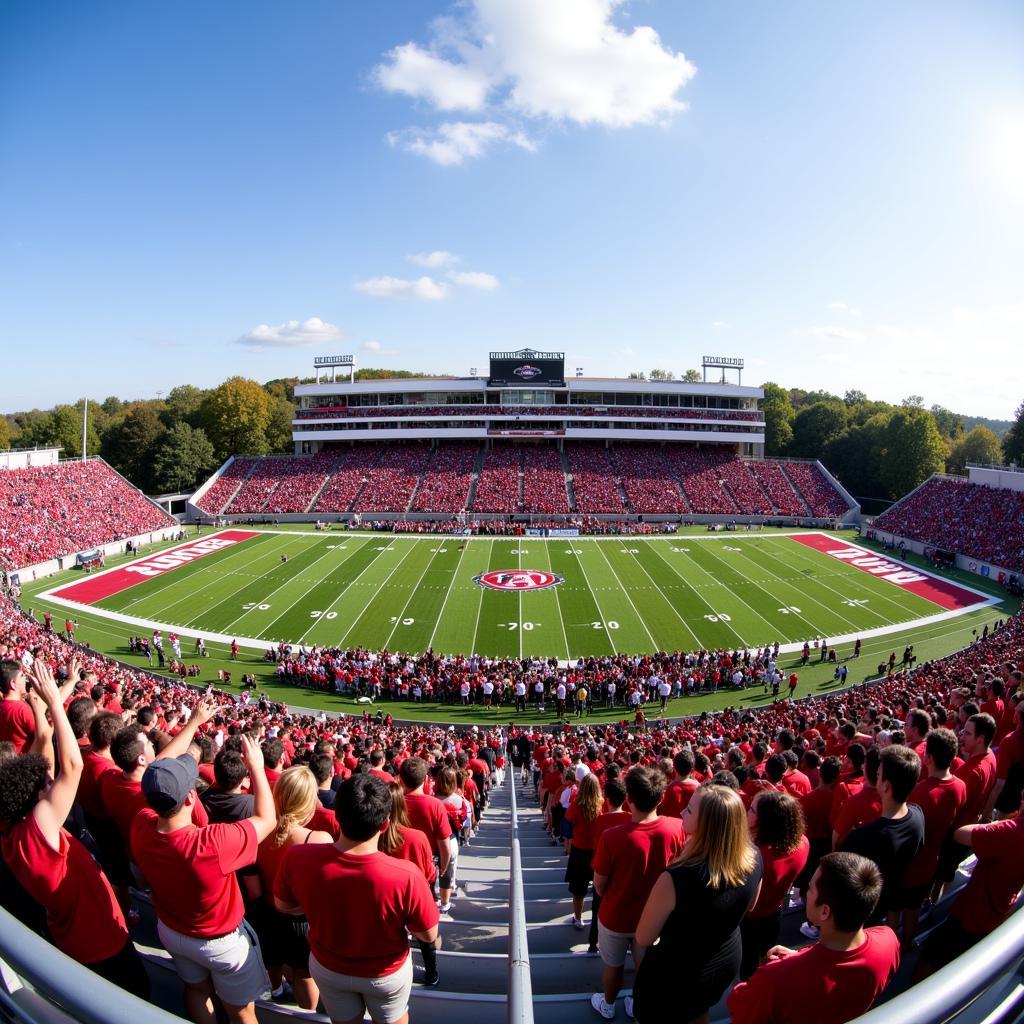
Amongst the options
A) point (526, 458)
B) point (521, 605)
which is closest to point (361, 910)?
point (521, 605)

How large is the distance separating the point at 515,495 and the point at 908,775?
49.1 metres

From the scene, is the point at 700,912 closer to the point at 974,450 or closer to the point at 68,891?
the point at 68,891

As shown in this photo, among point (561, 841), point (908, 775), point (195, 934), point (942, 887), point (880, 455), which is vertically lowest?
point (561, 841)

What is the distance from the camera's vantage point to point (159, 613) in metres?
29.7

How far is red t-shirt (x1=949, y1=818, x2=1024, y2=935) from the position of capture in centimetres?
362

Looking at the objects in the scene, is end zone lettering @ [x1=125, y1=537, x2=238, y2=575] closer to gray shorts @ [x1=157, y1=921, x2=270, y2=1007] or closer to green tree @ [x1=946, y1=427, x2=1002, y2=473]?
gray shorts @ [x1=157, y1=921, x2=270, y2=1007]

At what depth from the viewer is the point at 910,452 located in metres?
58.2

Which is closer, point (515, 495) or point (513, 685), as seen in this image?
point (513, 685)

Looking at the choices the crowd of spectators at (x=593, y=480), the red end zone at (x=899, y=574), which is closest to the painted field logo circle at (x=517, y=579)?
the crowd of spectators at (x=593, y=480)

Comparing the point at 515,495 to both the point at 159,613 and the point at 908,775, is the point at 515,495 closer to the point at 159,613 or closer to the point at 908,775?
the point at 159,613

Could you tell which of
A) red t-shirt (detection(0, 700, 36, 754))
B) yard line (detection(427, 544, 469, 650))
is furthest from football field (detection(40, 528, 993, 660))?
red t-shirt (detection(0, 700, 36, 754))

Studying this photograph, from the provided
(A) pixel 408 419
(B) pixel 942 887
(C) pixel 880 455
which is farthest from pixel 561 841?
(C) pixel 880 455

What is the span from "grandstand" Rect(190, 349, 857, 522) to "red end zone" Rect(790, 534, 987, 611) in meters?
7.76

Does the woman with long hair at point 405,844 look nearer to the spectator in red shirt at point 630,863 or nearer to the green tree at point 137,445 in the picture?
the spectator in red shirt at point 630,863
